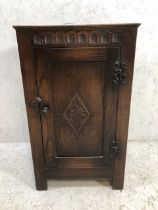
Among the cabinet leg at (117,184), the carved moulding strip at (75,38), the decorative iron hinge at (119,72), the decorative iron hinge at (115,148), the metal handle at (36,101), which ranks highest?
the carved moulding strip at (75,38)

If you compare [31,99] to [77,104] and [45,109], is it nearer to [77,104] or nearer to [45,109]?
[45,109]

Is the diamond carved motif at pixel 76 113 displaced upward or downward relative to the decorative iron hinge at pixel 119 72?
downward

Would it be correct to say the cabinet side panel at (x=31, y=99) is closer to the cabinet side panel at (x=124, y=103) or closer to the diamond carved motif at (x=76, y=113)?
the diamond carved motif at (x=76, y=113)

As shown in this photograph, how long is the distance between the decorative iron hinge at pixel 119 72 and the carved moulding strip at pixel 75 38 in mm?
90

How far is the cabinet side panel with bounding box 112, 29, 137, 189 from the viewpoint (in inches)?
37.0

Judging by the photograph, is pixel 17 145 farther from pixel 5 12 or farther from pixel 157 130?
pixel 157 130

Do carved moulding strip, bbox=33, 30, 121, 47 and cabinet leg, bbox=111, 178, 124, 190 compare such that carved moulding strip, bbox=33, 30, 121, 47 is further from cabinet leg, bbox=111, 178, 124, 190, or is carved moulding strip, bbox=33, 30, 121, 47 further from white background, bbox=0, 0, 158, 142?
cabinet leg, bbox=111, 178, 124, 190

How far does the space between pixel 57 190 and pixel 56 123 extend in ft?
1.32

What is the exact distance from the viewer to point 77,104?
41.9 inches

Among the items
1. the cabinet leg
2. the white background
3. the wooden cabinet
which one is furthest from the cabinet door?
the white background

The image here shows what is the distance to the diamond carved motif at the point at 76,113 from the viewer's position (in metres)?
1.06

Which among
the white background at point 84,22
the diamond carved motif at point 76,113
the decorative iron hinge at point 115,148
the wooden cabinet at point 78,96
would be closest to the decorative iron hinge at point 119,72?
the wooden cabinet at point 78,96

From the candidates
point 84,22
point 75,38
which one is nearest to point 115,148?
point 75,38

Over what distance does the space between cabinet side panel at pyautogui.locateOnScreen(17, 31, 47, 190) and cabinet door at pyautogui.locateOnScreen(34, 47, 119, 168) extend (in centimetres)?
2
